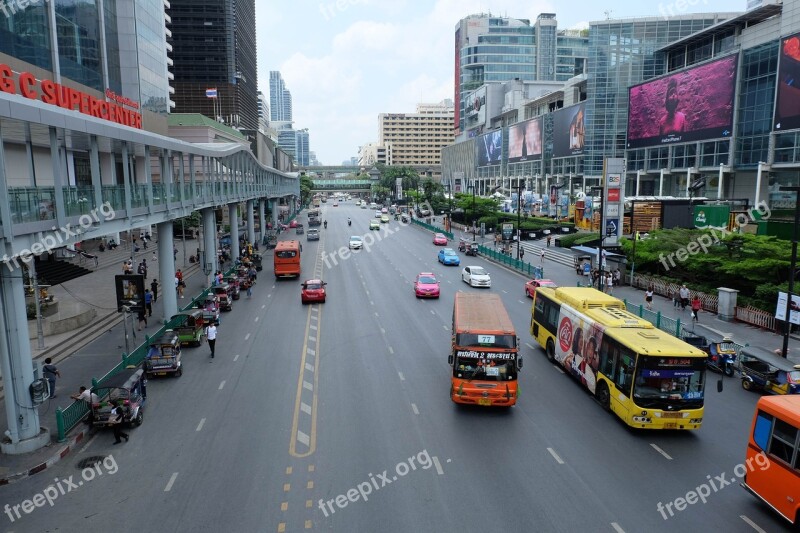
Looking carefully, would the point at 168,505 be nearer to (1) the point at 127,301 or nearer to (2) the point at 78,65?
(1) the point at 127,301

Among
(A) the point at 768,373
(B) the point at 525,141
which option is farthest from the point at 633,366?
(B) the point at 525,141

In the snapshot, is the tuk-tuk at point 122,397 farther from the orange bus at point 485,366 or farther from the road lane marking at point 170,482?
Result: the orange bus at point 485,366

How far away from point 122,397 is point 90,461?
2187 mm

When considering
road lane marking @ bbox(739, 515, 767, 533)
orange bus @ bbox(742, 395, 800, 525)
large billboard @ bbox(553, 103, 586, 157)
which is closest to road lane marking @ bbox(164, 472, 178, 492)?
road lane marking @ bbox(739, 515, 767, 533)

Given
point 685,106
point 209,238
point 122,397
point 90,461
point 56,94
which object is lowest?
point 90,461

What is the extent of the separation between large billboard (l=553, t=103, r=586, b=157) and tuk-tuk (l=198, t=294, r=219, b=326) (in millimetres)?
84990

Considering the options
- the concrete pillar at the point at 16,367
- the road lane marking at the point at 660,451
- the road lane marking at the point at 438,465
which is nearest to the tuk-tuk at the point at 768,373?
the road lane marking at the point at 660,451

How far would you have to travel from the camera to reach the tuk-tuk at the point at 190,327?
2538cm

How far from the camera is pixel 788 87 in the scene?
58.0m

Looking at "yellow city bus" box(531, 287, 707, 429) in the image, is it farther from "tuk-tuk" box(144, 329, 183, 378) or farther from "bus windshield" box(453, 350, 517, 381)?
"tuk-tuk" box(144, 329, 183, 378)

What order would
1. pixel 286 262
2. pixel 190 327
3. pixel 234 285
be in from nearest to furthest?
pixel 190 327, pixel 234 285, pixel 286 262

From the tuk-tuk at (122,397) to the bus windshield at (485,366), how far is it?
9.67m

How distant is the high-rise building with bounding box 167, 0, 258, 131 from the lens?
133000 mm

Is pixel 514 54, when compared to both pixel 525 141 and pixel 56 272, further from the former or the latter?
pixel 56 272
